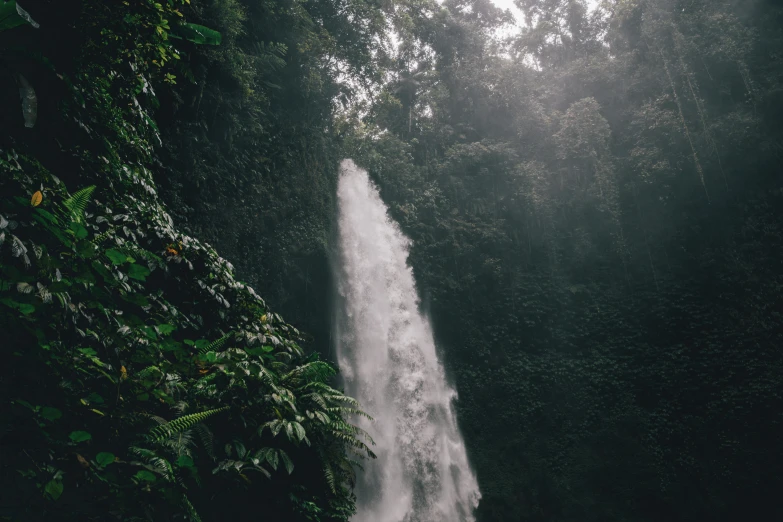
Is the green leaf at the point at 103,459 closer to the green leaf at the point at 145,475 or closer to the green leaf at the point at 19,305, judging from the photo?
the green leaf at the point at 145,475

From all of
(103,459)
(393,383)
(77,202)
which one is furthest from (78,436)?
(393,383)

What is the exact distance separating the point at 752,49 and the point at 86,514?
20.7 meters

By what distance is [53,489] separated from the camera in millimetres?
1348

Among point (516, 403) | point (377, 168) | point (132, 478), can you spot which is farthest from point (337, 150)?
point (132, 478)

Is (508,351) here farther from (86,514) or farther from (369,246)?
(86,514)

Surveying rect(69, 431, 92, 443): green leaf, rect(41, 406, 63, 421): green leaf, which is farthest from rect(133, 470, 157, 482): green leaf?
rect(41, 406, 63, 421): green leaf

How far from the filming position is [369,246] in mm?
14516

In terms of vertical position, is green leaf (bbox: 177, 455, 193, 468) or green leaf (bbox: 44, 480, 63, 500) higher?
green leaf (bbox: 44, 480, 63, 500)

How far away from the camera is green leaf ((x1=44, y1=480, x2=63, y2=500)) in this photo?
52.6 inches

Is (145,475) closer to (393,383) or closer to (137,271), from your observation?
(137,271)

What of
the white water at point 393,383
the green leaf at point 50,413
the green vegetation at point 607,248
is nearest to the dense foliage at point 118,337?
→ the green leaf at point 50,413

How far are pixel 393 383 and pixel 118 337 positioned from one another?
11133 mm

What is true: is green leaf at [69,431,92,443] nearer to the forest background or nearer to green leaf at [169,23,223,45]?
green leaf at [169,23,223,45]

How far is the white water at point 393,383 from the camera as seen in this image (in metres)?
11.0
